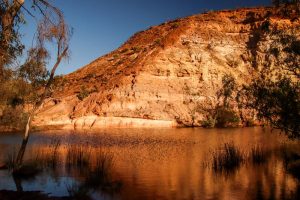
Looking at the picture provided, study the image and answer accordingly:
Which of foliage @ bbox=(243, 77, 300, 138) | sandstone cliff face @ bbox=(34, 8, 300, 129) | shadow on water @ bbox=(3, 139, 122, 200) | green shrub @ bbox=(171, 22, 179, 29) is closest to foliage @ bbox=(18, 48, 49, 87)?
shadow on water @ bbox=(3, 139, 122, 200)

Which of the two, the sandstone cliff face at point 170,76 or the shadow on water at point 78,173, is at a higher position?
the sandstone cliff face at point 170,76

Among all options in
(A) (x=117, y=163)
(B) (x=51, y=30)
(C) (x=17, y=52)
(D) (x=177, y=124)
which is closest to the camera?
(C) (x=17, y=52)

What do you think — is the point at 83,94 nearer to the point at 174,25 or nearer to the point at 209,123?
the point at 209,123

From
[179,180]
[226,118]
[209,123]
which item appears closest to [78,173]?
[179,180]

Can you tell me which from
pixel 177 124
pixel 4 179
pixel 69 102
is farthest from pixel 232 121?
pixel 4 179

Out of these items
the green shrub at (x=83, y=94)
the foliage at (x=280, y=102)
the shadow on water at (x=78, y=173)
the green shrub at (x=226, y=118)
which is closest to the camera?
the shadow on water at (x=78, y=173)

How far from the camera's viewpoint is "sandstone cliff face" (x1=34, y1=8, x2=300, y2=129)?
55469mm

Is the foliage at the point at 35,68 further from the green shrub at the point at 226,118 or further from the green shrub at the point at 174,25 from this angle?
the green shrub at the point at 174,25

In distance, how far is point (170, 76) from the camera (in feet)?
201

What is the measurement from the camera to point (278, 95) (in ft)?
57.3

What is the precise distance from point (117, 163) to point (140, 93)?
3865 centimetres

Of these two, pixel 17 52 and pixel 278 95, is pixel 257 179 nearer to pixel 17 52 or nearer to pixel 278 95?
pixel 278 95

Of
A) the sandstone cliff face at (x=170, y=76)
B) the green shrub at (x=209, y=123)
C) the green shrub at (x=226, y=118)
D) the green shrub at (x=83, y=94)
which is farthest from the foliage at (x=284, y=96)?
the green shrub at (x=83, y=94)

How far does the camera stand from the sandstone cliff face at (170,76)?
55469 millimetres
